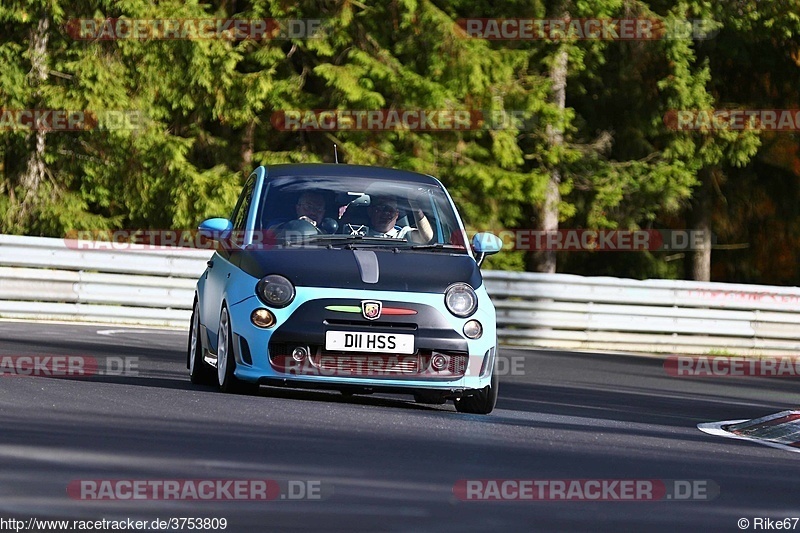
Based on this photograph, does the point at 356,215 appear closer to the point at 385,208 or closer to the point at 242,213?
the point at 385,208

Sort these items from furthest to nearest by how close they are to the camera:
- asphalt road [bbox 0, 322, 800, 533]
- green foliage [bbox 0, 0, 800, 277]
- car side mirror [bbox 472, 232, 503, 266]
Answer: green foliage [bbox 0, 0, 800, 277]
car side mirror [bbox 472, 232, 503, 266]
asphalt road [bbox 0, 322, 800, 533]

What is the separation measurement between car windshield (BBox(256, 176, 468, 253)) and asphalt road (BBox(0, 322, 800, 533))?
3.57 feet

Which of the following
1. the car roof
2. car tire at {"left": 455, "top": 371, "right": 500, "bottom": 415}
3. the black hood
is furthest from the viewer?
the car roof

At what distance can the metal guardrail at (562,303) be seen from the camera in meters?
21.8

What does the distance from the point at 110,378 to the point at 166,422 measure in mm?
3241

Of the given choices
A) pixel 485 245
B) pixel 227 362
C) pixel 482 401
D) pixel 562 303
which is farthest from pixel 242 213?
pixel 562 303

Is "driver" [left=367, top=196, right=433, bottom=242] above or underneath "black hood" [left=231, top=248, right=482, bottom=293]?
above

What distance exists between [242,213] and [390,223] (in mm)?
1158

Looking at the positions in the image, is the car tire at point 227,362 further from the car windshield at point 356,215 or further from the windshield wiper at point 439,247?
the windshield wiper at point 439,247

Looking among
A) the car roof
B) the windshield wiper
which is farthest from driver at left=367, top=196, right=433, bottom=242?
the car roof

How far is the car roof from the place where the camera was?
12.6 meters

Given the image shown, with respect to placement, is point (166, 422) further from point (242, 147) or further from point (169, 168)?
point (242, 147)

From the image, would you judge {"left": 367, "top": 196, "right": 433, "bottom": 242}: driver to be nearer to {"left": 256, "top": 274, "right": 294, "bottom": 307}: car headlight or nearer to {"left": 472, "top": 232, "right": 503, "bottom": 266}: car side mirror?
{"left": 472, "top": 232, "right": 503, "bottom": 266}: car side mirror

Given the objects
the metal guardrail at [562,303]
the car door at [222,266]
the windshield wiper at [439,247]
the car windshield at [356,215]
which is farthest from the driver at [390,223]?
the metal guardrail at [562,303]
